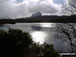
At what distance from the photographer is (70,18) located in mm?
10641

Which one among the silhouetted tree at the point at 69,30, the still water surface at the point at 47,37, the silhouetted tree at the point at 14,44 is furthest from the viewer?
the still water surface at the point at 47,37

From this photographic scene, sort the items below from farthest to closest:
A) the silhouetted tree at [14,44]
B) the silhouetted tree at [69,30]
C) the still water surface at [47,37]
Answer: the still water surface at [47,37]
the silhouetted tree at [69,30]
the silhouetted tree at [14,44]

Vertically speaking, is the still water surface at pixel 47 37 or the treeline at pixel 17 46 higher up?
the treeline at pixel 17 46

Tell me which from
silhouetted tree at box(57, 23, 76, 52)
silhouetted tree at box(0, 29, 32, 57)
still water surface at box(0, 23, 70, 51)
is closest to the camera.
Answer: silhouetted tree at box(0, 29, 32, 57)

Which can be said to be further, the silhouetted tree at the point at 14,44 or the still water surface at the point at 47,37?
the still water surface at the point at 47,37

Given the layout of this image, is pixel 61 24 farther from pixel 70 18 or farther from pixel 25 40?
pixel 25 40

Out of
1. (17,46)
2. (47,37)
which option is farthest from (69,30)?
(47,37)

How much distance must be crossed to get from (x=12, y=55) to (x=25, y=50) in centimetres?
60

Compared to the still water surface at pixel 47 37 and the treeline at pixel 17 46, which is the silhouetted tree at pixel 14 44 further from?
the still water surface at pixel 47 37

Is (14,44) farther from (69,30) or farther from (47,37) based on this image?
(47,37)

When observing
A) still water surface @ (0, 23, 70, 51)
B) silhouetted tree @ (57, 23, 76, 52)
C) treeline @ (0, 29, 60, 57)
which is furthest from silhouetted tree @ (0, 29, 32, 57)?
silhouetted tree @ (57, 23, 76, 52)

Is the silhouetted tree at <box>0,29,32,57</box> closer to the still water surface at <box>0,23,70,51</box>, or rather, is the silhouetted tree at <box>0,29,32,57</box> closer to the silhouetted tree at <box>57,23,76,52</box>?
the still water surface at <box>0,23,70,51</box>

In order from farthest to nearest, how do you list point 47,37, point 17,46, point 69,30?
point 47,37 → point 69,30 → point 17,46

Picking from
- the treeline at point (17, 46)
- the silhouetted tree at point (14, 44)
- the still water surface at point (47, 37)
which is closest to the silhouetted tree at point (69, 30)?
the still water surface at point (47, 37)
